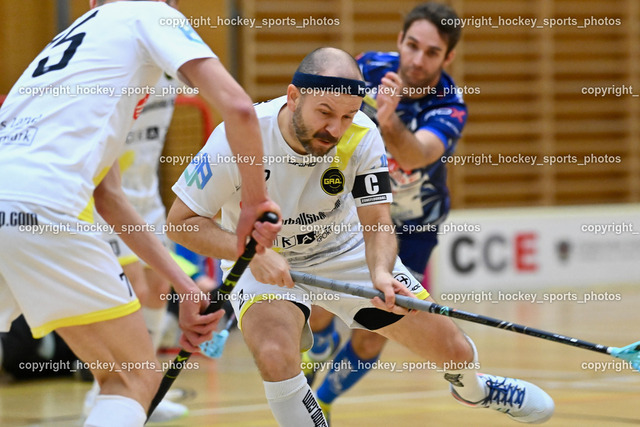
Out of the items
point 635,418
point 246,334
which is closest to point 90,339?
point 246,334

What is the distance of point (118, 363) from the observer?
2.31 meters

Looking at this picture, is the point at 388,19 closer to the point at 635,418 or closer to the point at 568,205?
the point at 568,205

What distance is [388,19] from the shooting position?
431 inches

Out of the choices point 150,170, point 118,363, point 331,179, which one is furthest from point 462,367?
point 150,170

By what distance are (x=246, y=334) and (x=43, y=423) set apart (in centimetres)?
183

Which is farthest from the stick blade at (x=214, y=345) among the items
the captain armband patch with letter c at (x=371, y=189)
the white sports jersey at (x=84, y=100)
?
the white sports jersey at (x=84, y=100)

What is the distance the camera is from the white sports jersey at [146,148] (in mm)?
4734

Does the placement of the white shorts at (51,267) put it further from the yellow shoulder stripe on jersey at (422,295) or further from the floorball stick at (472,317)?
the yellow shoulder stripe on jersey at (422,295)

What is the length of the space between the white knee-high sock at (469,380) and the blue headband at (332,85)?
106cm

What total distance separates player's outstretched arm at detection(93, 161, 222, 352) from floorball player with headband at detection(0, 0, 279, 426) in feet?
0.69

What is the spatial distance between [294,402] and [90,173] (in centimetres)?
102

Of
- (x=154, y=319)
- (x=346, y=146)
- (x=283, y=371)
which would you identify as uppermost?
(x=346, y=146)

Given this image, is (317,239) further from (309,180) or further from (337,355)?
(337,355)

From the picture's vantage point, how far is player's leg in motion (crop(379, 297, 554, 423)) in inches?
126
